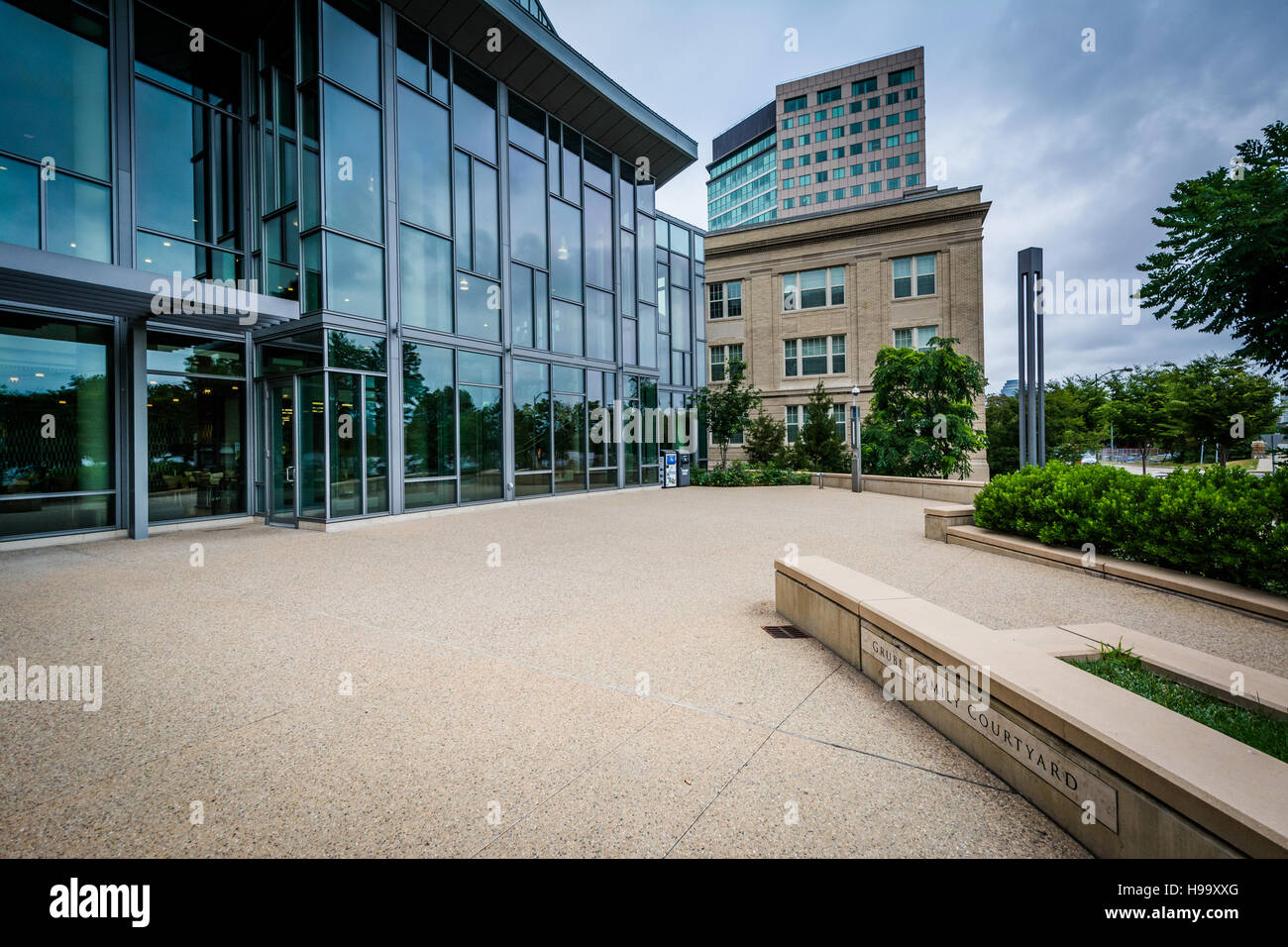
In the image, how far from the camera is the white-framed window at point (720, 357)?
35750 mm

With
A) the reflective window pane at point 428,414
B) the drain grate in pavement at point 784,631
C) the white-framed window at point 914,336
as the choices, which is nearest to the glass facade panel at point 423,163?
the reflective window pane at point 428,414

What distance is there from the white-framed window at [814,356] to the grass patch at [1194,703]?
30.3m

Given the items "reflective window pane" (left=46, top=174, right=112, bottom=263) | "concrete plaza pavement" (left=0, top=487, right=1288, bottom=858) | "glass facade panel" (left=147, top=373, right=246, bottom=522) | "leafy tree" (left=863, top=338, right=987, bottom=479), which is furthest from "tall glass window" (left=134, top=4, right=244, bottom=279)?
"leafy tree" (left=863, top=338, right=987, bottom=479)

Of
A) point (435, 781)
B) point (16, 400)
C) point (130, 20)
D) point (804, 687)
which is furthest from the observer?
point (130, 20)

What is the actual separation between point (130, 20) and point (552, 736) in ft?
54.7

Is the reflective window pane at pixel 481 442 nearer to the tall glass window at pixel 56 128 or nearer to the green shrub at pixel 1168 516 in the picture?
the tall glass window at pixel 56 128

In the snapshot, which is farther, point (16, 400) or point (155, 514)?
point (155, 514)

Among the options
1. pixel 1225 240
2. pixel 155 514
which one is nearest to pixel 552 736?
pixel 1225 240

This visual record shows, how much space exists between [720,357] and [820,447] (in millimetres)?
11780

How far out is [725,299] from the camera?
3584 centimetres

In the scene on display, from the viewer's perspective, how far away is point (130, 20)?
39.7 ft

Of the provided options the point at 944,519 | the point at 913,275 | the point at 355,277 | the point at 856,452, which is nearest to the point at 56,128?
the point at 355,277
